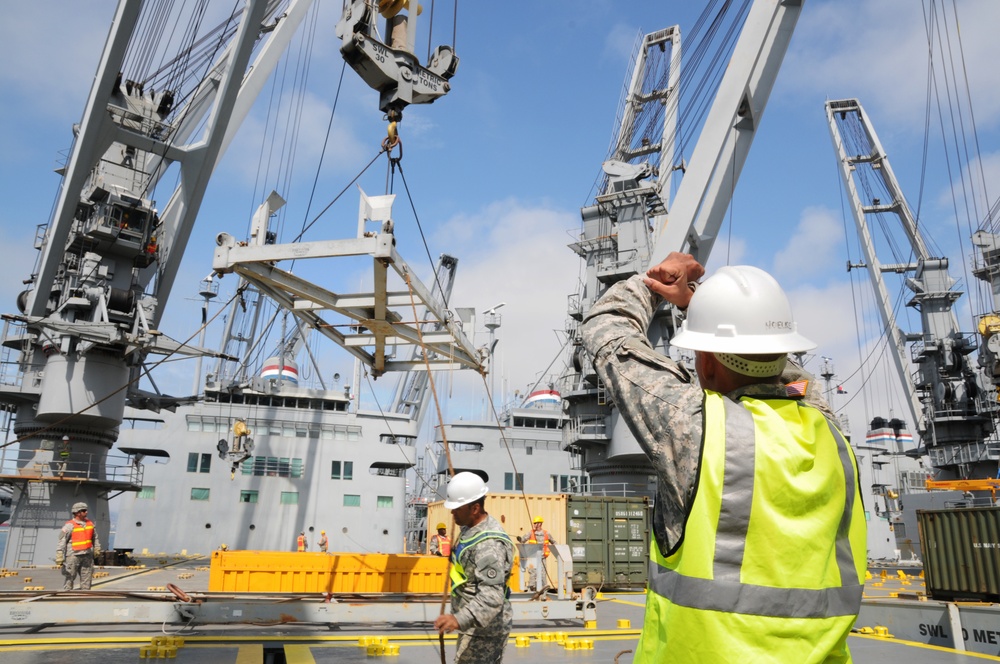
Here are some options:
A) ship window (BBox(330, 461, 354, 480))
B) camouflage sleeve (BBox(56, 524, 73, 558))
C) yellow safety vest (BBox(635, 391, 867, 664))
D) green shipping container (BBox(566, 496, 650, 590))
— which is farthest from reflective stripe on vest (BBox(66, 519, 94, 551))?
ship window (BBox(330, 461, 354, 480))

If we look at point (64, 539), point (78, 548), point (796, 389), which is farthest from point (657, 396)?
point (64, 539)

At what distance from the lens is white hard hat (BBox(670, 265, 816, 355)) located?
65.7 inches

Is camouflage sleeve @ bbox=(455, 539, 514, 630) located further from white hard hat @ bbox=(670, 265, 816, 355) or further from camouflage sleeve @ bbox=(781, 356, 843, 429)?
white hard hat @ bbox=(670, 265, 816, 355)

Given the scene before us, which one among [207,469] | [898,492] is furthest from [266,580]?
[898,492]

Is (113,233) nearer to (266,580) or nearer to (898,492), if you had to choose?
(266,580)

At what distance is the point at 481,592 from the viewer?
4266 mm

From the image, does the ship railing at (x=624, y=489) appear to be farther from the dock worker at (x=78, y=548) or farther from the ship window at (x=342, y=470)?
the dock worker at (x=78, y=548)

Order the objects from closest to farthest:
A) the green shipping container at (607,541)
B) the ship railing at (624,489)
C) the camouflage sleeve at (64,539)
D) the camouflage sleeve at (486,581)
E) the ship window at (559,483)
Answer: the camouflage sleeve at (486,581) → the camouflage sleeve at (64,539) → the green shipping container at (607,541) → the ship railing at (624,489) → the ship window at (559,483)

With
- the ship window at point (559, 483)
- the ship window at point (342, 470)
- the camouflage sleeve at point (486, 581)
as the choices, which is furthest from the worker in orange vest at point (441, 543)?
the ship window at point (559, 483)

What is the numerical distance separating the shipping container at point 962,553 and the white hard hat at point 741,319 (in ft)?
34.0

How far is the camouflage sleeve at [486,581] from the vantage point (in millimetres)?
4180

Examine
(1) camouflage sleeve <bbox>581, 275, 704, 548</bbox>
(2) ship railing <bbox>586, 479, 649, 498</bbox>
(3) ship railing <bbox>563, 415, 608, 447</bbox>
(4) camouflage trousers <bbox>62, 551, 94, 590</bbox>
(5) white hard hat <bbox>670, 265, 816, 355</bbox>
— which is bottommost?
(4) camouflage trousers <bbox>62, 551, 94, 590</bbox>

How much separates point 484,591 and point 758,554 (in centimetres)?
312

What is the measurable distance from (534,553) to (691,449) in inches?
489
